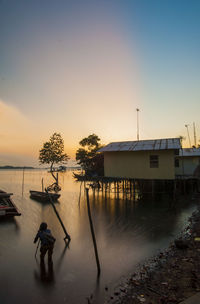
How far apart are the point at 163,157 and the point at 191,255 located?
38.7 feet

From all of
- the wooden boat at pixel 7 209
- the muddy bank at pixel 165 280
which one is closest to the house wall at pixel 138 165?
the wooden boat at pixel 7 209

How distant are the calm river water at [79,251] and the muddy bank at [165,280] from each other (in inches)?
23.4

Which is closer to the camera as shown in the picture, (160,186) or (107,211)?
(107,211)

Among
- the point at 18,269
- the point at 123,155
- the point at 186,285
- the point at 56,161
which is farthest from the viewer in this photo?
the point at 56,161

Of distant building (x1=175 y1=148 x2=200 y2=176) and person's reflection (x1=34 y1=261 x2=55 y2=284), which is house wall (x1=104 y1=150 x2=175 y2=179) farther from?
person's reflection (x1=34 y1=261 x2=55 y2=284)

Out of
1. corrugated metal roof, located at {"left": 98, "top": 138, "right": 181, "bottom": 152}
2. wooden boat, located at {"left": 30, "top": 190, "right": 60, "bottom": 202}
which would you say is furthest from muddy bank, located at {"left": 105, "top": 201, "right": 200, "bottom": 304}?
wooden boat, located at {"left": 30, "top": 190, "right": 60, "bottom": 202}

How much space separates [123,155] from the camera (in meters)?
20.2

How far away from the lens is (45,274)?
7062mm

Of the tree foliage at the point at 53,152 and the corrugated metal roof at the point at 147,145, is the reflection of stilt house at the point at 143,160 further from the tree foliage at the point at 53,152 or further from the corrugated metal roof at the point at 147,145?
the tree foliage at the point at 53,152

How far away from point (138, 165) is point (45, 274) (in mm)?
14317

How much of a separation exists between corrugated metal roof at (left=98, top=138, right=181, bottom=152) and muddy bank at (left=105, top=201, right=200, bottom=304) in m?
11.2

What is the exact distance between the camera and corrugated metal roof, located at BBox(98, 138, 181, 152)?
18108 mm

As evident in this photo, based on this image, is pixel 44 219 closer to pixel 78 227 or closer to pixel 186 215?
pixel 78 227

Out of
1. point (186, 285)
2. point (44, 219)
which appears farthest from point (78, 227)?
point (186, 285)
